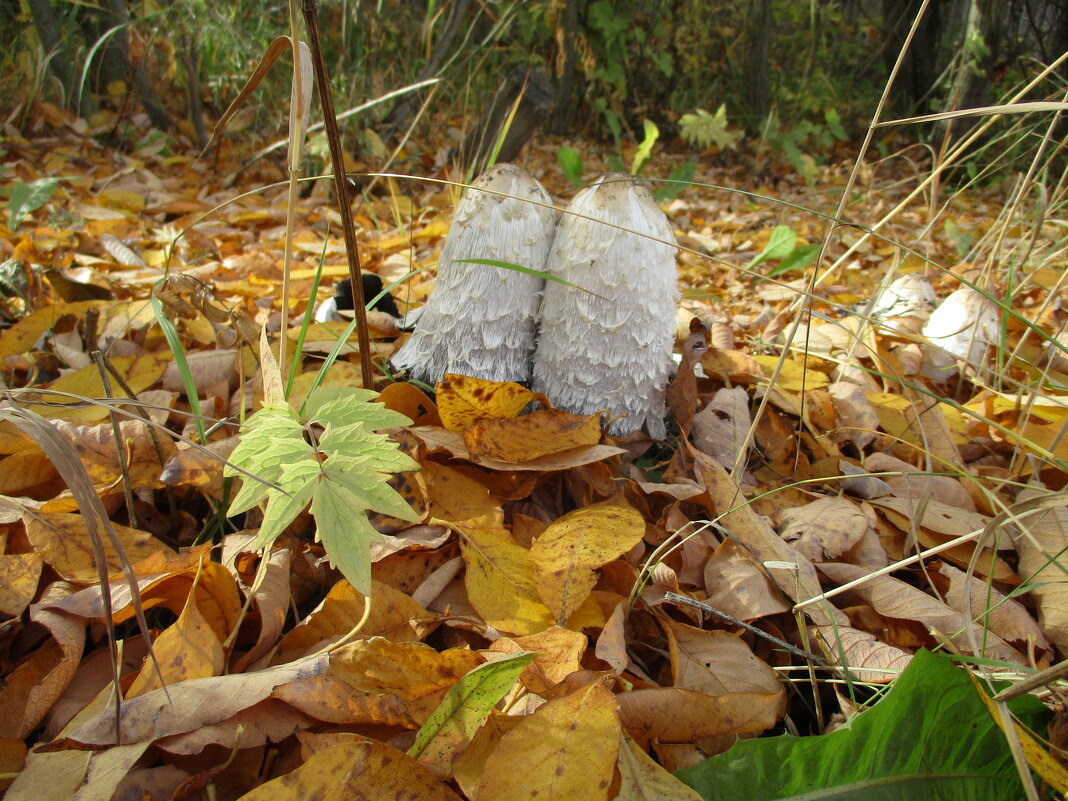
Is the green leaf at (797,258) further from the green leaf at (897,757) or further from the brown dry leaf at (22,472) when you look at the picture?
the brown dry leaf at (22,472)

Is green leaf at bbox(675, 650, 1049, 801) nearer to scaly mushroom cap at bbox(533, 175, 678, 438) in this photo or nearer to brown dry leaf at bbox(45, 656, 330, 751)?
brown dry leaf at bbox(45, 656, 330, 751)

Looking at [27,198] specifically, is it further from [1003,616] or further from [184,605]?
[1003,616]

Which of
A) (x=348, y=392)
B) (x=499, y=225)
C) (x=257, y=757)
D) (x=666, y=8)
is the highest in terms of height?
(x=666, y=8)

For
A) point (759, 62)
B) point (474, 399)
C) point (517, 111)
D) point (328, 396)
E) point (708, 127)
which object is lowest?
point (474, 399)

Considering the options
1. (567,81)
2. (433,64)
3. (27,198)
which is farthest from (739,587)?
(567,81)

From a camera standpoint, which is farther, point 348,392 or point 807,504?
point 807,504

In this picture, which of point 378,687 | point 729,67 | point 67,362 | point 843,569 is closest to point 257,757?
point 378,687

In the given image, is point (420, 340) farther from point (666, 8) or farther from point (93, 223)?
point (666, 8)
